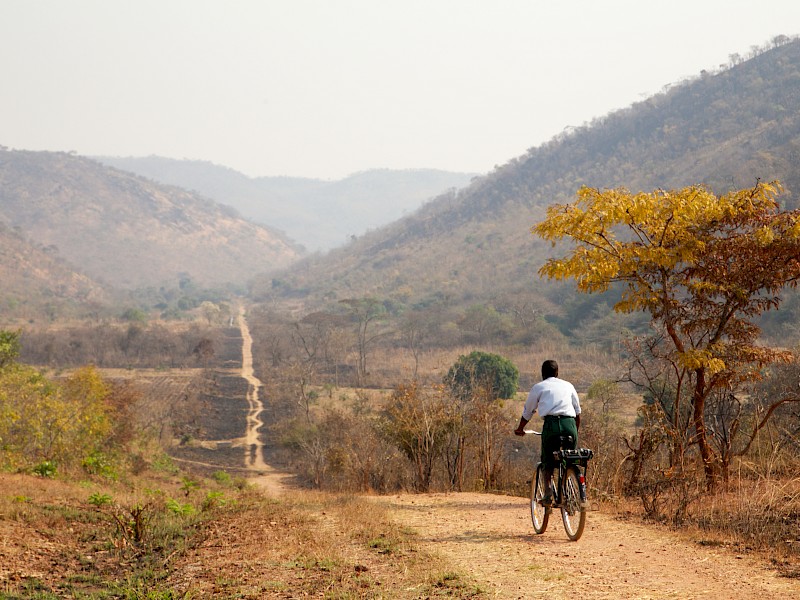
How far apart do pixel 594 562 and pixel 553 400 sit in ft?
5.09

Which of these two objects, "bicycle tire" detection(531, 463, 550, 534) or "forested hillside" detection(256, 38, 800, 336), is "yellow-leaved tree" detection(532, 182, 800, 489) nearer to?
"bicycle tire" detection(531, 463, 550, 534)

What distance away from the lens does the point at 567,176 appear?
99.6 m

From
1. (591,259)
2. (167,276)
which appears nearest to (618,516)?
(591,259)

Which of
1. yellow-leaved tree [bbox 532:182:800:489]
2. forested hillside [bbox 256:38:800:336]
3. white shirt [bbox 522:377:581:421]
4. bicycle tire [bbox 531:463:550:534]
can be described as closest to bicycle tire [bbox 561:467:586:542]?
bicycle tire [bbox 531:463:550:534]

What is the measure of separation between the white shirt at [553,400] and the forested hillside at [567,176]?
56.1m

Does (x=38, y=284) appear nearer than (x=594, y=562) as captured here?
No

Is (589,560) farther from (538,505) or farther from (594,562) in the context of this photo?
(538,505)

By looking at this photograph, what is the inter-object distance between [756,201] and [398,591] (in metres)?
7.07

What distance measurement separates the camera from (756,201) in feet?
31.9

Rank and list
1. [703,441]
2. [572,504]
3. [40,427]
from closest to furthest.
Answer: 1. [572,504]
2. [703,441]
3. [40,427]

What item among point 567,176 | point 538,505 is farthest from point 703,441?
point 567,176

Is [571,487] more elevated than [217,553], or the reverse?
[571,487]

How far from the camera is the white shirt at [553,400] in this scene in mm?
7254

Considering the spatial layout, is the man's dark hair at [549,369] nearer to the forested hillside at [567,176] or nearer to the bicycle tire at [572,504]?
the bicycle tire at [572,504]
